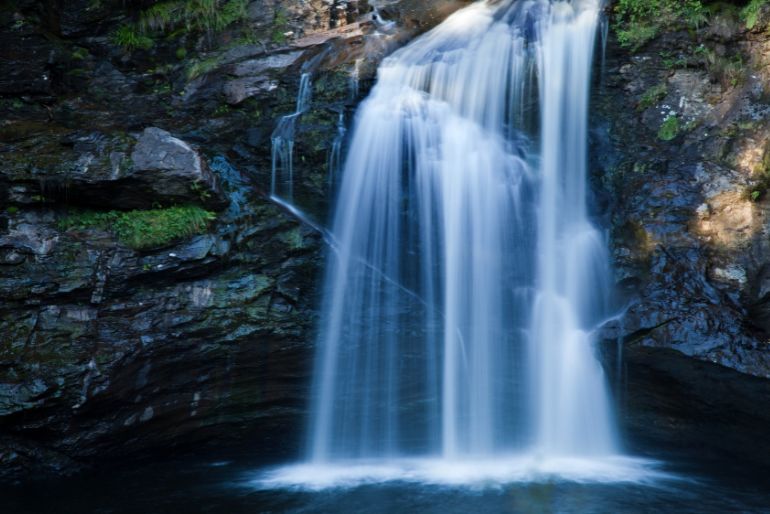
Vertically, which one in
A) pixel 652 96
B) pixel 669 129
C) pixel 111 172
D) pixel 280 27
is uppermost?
pixel 280 27

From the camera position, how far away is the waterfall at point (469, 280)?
7.93 metres

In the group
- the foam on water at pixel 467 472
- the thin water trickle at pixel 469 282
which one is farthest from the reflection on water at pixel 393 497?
the thin water trickle at pixel 469 282

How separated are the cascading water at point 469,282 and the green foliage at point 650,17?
64cm

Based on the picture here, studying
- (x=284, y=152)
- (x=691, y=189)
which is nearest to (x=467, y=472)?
(x=691, y=189)

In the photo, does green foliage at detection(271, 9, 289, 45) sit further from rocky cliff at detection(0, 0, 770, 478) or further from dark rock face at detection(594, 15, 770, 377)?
dark rock face at detection(594, 15, 770, 377)

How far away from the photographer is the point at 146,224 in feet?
25.8

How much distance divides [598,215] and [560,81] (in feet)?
6.88

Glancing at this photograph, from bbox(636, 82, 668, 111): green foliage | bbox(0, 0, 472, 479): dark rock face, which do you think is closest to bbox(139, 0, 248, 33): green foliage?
bbox(0, 0, 472, 479): dark rock face

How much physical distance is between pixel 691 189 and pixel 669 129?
1.11 meters

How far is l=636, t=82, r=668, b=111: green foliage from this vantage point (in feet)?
30.2

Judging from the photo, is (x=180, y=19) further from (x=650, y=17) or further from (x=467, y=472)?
(x=467, y=472)

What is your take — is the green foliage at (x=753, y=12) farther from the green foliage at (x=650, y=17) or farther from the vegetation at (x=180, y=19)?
the vegetation at (x=180, y=19)

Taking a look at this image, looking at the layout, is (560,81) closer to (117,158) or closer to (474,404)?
(474,404)

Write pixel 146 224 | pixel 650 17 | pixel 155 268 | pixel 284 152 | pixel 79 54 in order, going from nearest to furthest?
1. pixel 155 268
2. pixel 146 224
3. pixel 284 152
4. pixel 650 17
5. pixel 79 54
